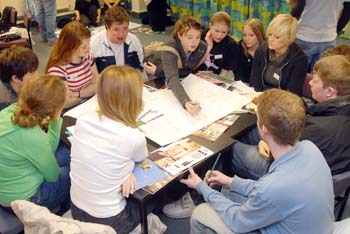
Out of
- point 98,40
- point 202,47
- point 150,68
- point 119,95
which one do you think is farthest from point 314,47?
point 119,95

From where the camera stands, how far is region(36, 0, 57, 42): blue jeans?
5.29 meters

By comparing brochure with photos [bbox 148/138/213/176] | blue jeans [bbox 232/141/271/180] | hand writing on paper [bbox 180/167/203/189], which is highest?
brochure with photos [bbox 148/138/213/176]

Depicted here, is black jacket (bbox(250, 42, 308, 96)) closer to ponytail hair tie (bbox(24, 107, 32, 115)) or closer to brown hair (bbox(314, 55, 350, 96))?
brown hair (bbox(314, 55, 350, 96))

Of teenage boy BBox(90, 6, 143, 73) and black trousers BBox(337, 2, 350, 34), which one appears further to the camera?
black trousers BBox(337, 2, 350, 34)

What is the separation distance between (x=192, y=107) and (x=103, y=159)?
687mm

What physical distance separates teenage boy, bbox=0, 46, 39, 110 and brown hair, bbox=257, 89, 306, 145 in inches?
55.2

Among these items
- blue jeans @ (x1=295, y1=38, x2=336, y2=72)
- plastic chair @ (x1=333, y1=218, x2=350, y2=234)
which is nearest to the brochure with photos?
plastic chair @ (x1=333, y1=218, x2=350, y2=234)

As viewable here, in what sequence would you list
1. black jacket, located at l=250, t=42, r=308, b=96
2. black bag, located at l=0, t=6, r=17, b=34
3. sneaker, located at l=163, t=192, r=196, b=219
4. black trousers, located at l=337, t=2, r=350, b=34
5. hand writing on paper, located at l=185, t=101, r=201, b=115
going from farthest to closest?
black bag, located at l=0, t=6, r=17, b=34
black trousers, located at l=337, t=2, r=350, b=34
black jacket, located at l=250, t=42, r=308, b=96
sneaker, located at l=163, t=192, r=196, b=219
hand writing on paper, located at l=185, t=101, r=201, b=115

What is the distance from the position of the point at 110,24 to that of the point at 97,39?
6.6 inches

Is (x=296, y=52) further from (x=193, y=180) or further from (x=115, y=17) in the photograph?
(x=193, y=180)

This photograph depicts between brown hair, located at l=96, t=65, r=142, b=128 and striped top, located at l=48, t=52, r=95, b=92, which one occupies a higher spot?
brown hair, located at l=96, t=65, r=142, b=128

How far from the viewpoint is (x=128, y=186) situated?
1539mm

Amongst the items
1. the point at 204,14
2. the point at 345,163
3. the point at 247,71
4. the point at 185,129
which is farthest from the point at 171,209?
the point at 204,14

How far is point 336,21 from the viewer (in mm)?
3193
